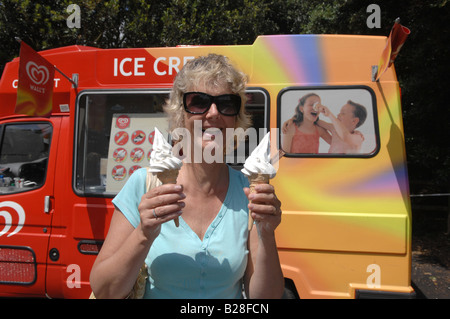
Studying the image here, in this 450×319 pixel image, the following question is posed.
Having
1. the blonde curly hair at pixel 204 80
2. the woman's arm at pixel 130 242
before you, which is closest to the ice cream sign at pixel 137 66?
the blonde curly hair at pixel 204 80

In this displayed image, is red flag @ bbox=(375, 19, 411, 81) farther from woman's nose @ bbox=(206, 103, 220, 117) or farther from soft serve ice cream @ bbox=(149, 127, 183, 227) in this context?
soft serve ice cream @ bbox=(149, 127, 183, 227)

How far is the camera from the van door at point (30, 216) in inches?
126

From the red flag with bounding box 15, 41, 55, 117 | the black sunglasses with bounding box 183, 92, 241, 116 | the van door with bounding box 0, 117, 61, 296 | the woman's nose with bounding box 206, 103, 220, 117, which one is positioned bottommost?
the van door with bounding box 0, 117, 61, 296

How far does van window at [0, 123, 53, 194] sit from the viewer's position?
339 cm

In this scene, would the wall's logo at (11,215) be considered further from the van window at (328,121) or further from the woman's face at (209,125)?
the van window at (328,121)

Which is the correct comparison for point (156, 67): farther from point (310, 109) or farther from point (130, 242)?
point (130, 242)

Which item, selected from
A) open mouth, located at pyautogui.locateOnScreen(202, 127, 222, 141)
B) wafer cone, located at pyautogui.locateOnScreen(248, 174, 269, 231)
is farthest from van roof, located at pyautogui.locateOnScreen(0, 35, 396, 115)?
wafer cone, located at pyautogui.locateOnScreen(248, 174, 269, 231)

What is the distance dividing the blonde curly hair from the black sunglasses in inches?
2.2

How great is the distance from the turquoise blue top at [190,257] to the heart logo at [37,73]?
2.10 metres

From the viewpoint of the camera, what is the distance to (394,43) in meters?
2.50

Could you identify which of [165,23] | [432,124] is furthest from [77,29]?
[432,124]

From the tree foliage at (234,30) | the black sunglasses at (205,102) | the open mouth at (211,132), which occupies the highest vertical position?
the tree foliage at (234,30)

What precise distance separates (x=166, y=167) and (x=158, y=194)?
0.18 m

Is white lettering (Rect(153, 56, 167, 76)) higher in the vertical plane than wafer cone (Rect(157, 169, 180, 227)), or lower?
higher
